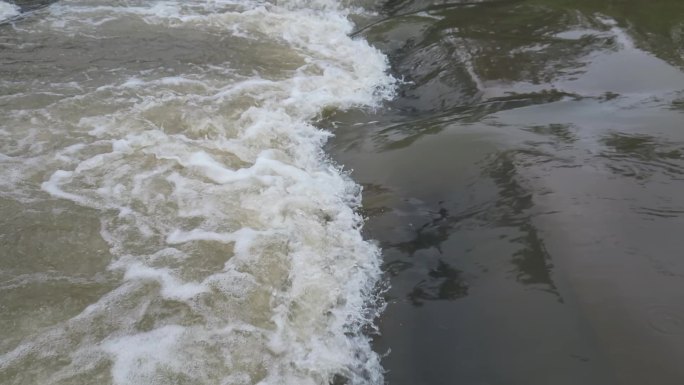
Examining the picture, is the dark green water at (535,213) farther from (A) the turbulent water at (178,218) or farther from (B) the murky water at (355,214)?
(A) the turbulent water at (178,218)

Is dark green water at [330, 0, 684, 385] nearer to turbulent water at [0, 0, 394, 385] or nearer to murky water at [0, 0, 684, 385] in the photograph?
murky water at [0, 0, 684, 385]

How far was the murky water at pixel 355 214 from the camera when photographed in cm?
318

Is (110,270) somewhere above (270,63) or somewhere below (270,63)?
below

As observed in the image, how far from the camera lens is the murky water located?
125 inches

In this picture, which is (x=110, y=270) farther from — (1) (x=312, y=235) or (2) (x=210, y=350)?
(1) (x=312, y=235)

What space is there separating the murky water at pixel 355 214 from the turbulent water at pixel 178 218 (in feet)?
0.07

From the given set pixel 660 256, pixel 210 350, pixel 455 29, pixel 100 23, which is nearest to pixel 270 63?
pixel 455 29

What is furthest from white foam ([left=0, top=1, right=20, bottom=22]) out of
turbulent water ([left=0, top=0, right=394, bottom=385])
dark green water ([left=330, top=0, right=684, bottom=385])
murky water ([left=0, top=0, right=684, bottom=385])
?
dark green water ([left=330, top=0, right=684, bottom=385])

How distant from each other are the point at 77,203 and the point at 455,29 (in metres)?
6.07

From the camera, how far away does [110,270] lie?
12.9 feet

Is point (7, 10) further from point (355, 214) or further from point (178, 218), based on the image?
point (355, 214)

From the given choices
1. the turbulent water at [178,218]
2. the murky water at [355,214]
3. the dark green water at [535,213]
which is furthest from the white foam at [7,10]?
the dark green water at [535,213]

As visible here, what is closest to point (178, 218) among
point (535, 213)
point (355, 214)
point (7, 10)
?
point (355, 214)

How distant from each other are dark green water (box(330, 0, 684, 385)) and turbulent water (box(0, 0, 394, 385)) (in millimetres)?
425
